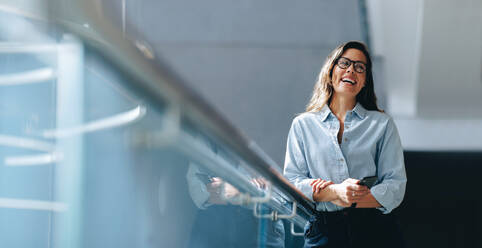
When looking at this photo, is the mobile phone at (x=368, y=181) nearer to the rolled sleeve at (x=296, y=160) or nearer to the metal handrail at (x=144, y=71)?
the rolled sleeve at (x=296, y=160)

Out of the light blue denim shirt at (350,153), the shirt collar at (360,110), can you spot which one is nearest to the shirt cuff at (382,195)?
the light blue denim shirt at (350,153)

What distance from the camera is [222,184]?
129 centimetres

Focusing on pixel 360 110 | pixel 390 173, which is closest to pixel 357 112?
pixel 360 110

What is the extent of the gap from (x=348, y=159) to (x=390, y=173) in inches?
5.1

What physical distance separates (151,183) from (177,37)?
16.9ft

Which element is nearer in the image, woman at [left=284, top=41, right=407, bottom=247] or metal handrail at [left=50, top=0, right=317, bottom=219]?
metal handrail at [left=50, top=0, right=317, bottom=219]

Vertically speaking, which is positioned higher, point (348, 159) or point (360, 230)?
point (348, 159)

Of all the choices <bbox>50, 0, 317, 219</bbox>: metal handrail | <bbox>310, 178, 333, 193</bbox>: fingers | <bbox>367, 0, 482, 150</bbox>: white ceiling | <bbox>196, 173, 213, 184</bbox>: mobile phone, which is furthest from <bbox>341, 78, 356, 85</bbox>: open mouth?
<bbox>367, 0, 482, 150</bbox>: white ceiling

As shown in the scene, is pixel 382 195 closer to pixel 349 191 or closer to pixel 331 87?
pixel 349 191

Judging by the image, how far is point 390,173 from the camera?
1920mm

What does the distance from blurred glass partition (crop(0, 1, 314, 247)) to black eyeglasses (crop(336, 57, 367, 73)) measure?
124 centimetres

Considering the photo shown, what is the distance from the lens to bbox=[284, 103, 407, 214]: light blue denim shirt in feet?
6.26

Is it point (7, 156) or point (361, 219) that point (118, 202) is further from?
point (361, 219)

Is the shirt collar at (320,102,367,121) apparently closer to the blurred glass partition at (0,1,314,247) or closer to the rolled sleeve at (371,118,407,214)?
the rolled sleeve at (371,118,407,214)
